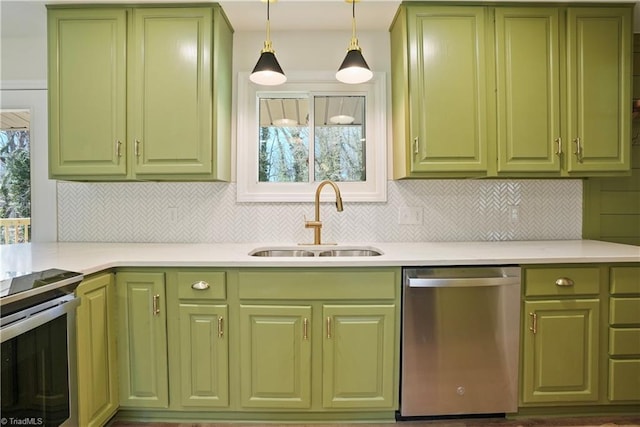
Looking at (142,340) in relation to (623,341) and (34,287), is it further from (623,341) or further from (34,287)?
(623,341)

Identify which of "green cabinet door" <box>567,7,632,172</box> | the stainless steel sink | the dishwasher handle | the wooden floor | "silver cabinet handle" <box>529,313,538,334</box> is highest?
"green cabinet door" <box>567,7,632,172</box>

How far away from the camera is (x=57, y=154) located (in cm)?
201

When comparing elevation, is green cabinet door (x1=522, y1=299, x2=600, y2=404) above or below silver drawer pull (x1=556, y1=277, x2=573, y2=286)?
below

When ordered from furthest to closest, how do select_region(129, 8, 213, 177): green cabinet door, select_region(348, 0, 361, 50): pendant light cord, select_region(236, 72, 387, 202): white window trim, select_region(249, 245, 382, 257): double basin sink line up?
select_region(236, 72, 387, 202): white window trim → select_region(249, 245, 382, 257): double basin sink → select_region(129, 8, 213, 177): green cabinet door → select_region(348, 0, 361, 50): pendant light cord

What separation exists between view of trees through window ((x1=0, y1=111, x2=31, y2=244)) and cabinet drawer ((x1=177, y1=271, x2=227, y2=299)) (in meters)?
1.55

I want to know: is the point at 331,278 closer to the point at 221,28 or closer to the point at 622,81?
the point at 221,28

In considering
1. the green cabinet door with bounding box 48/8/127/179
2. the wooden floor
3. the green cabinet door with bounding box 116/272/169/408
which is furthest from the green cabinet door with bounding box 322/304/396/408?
the green cabinet door with bounding box 48/8/127/179

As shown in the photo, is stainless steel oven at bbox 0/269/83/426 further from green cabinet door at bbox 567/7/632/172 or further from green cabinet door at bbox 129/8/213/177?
green cabinet door at bbox 567/7/632/172

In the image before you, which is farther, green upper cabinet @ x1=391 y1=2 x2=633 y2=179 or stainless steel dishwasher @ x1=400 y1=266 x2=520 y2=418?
green upper cabinet @ x1=391 y1=2 x2=633 y2=179

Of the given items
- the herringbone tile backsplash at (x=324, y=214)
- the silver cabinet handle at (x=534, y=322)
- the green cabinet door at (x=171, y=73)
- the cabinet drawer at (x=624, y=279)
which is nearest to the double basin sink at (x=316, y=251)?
the herringbone tile backsplash at (x=324, y=214)

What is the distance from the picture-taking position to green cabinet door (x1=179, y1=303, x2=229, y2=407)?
171cm

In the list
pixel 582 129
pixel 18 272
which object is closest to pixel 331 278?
pixel 18 272

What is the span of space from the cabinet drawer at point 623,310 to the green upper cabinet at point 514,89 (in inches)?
29.8

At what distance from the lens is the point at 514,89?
2006 mm
